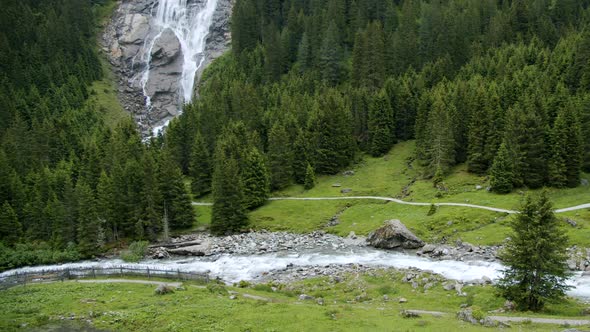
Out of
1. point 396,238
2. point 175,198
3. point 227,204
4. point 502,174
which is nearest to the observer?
point 396,238

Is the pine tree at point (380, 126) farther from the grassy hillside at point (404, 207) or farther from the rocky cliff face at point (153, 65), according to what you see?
the rocky cliff face at point (153, 65)

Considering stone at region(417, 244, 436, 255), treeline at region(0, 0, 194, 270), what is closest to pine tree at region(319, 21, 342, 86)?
treeline at region(0, 0, 194, 270)

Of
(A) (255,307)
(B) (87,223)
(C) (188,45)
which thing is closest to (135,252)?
(B) (87,223)

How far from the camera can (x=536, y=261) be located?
35438mm

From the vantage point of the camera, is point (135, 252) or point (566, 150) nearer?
point (135, 252)

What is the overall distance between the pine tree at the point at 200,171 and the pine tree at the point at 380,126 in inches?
1507

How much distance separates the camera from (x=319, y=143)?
4181 inches

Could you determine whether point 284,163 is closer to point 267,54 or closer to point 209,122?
point 209,122

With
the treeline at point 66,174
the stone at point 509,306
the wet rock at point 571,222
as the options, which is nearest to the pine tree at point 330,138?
the treeline at point 66,174

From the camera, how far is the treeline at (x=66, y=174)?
76.9m

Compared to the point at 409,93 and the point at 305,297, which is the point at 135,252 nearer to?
the point at 305,297

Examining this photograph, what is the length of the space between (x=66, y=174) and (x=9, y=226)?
42.9 feet

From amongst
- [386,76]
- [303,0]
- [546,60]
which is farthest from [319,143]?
[303,0]

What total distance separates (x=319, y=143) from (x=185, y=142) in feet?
118
